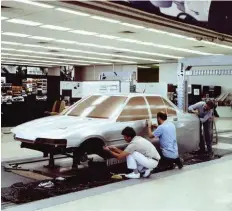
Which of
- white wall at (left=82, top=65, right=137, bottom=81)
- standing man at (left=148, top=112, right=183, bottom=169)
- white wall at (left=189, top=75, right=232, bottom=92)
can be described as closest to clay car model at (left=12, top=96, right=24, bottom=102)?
standing man at (left=148, top=112, right=183, bottom=169)

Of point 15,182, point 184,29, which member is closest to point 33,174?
point 15,182

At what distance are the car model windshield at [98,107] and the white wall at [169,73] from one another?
Answer: 17.4 m

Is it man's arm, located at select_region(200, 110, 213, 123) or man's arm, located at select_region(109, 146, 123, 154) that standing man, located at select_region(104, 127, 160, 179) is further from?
man's arm, located at select_region(200, 110, 213, 123)

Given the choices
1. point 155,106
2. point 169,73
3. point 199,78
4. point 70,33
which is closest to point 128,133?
point 155,106

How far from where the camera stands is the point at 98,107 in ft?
23.6

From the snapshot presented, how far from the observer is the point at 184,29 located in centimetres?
507

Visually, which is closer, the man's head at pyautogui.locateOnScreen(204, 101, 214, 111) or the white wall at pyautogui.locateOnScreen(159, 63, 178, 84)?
the man's head at pyautogui.locateOnScreen(204, 101, 214, 111)

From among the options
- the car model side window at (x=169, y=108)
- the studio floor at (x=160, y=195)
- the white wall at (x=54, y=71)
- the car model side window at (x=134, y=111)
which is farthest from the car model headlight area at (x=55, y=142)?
the white wall at (x=54, y=71)

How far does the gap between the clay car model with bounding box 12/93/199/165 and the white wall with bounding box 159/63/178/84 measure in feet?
54.1

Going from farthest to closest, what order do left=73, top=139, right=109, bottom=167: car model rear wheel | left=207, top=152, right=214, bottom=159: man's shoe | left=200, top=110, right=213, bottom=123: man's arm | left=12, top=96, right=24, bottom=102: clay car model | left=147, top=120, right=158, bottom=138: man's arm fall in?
left=12, top=96, right=24, bottom=102: clay car model
left=200, top=110, right=213, bottom=123: man's arm
left=207, top=152, right=214, bottom=159: man's shoe
left=147, top=120, right=158, bottom=138: man's arm
left=73, top=139, right=109, bottom=167: car model rear wheel

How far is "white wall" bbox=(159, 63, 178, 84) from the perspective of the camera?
80.2ft

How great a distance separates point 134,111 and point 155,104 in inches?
26.7

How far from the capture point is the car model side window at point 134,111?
6918mm

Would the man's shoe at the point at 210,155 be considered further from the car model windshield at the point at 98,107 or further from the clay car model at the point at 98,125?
the car model windshield at the point at 98,107
